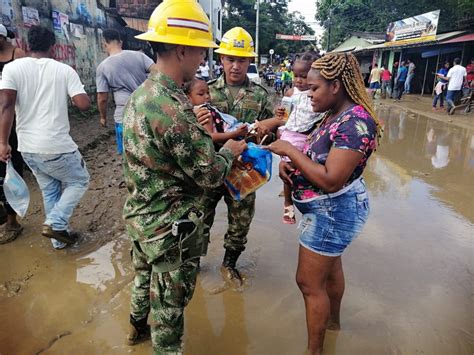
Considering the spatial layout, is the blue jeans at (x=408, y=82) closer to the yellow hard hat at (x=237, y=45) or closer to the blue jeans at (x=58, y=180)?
the yellow hard hat at (x=237, y=45)

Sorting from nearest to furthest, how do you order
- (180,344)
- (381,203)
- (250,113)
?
(180,344)
(250,113)
(381,203)

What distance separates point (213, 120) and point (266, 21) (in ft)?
148

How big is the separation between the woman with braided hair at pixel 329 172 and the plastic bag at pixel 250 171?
0.11 metres

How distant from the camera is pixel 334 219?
2033mm

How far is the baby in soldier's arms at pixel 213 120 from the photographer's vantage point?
2348 mm

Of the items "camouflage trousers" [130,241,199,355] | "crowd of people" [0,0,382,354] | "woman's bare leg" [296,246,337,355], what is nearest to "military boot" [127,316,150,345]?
"crowd of people" [0,0,382,354]

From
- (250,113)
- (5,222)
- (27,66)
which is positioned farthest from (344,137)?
(5,222)

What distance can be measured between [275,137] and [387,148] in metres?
6.25

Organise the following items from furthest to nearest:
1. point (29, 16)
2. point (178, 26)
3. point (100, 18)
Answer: point (100, 18) < point (29, 16) < point (178, 26)

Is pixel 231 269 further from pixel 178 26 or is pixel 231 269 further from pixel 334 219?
pixel 178 26

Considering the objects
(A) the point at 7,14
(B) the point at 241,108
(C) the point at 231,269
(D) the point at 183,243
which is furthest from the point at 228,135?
(A) the point at 7,14

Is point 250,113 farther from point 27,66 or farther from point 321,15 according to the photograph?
point 321,15

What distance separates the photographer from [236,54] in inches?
113

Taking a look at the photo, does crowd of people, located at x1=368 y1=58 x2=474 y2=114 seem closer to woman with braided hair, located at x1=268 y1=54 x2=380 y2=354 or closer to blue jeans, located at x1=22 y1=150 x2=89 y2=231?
blue jeans, located at x1=22 y1=150 x2=89 y2=231
